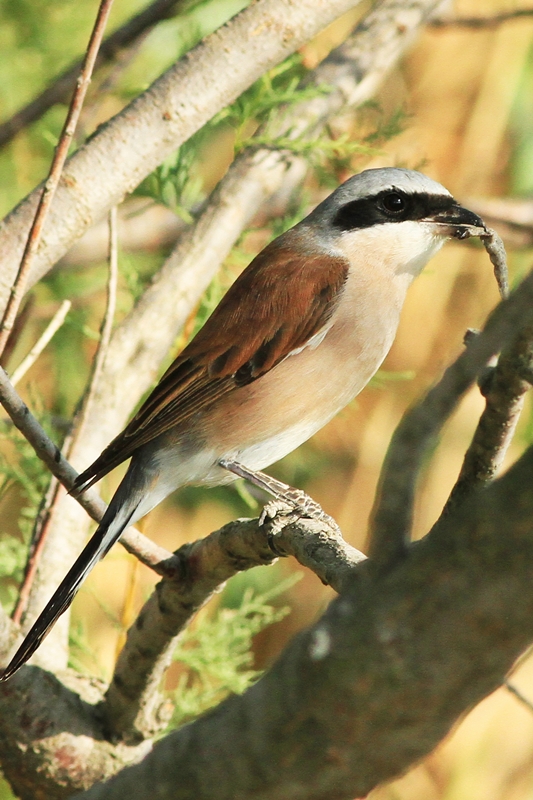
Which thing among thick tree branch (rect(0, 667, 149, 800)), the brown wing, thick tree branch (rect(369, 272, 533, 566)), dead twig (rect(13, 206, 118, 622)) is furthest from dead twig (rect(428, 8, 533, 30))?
thick tree branch (rect(369, 272, 533, 566))

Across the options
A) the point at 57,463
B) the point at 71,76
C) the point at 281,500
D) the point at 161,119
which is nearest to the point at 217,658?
the point at 281,500

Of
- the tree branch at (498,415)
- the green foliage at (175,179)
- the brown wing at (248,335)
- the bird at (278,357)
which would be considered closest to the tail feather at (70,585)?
the bird at (278,357)

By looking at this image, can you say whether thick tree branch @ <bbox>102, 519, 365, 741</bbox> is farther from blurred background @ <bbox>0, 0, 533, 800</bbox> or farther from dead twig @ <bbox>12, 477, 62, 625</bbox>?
blurred background @ <bbox>0, 0, 533, 800</bbox>

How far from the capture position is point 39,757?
223 cm

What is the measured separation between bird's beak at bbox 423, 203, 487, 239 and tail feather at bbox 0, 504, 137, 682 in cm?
121

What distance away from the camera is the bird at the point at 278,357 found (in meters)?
2.71

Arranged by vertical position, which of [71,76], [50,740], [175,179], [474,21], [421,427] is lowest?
[421,427]

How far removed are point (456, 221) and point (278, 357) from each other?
25.4 inches

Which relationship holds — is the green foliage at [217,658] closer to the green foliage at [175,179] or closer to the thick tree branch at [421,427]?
the green foliage at [175,179]

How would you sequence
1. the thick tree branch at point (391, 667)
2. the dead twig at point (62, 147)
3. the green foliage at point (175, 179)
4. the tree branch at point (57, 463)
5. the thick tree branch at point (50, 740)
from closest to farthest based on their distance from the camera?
the thick tree branch at point (391, 667)
the tree branch at point (57, 463)
the dead twig at point (62, 147)
the thick tree branch at point (50, 740)
the green foliage at point (175, 179)

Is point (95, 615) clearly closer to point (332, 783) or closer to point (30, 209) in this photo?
point (30, 209)

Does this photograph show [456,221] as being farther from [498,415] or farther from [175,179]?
[498,415]

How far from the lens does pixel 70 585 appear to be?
2.15 meters

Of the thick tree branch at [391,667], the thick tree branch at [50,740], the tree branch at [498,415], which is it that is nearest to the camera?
the thick tree branch at [391,667]
